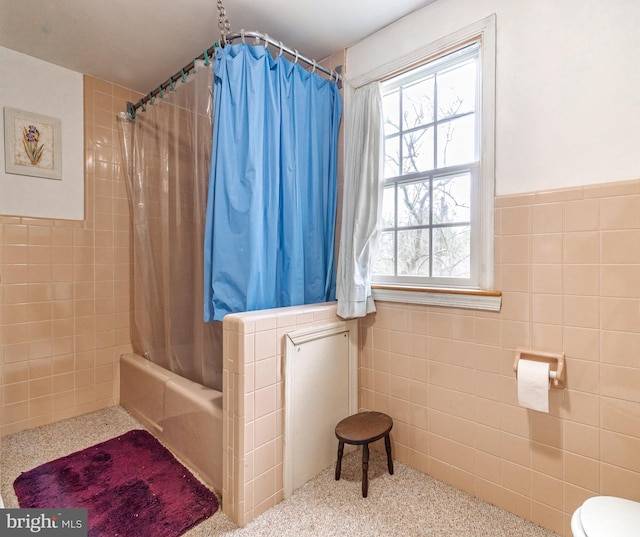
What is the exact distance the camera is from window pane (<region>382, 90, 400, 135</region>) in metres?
1.84

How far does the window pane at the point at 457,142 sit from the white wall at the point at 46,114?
2374 mm

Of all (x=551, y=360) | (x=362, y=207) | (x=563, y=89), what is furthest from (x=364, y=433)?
(x=563, y=89)

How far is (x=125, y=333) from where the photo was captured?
2506mm

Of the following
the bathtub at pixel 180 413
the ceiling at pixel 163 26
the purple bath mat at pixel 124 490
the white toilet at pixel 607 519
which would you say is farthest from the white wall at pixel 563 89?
the purple bath mat at pixel 124 490

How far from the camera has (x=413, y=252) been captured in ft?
5.81

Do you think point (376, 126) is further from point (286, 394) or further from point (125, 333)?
point (125, 333)

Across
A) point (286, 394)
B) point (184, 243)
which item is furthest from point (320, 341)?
point (184, 243)

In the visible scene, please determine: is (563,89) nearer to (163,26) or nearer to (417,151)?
(417,151)

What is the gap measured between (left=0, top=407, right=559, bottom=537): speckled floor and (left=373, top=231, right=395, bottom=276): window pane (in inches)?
40.8

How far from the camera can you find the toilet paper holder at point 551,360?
1227 mm

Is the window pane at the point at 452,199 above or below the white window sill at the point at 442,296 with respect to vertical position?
above

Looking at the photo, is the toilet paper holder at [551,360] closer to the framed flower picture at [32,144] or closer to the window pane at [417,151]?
the window pane at [417,151]

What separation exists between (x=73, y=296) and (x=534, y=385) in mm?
2728

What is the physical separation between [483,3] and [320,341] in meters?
1.74
